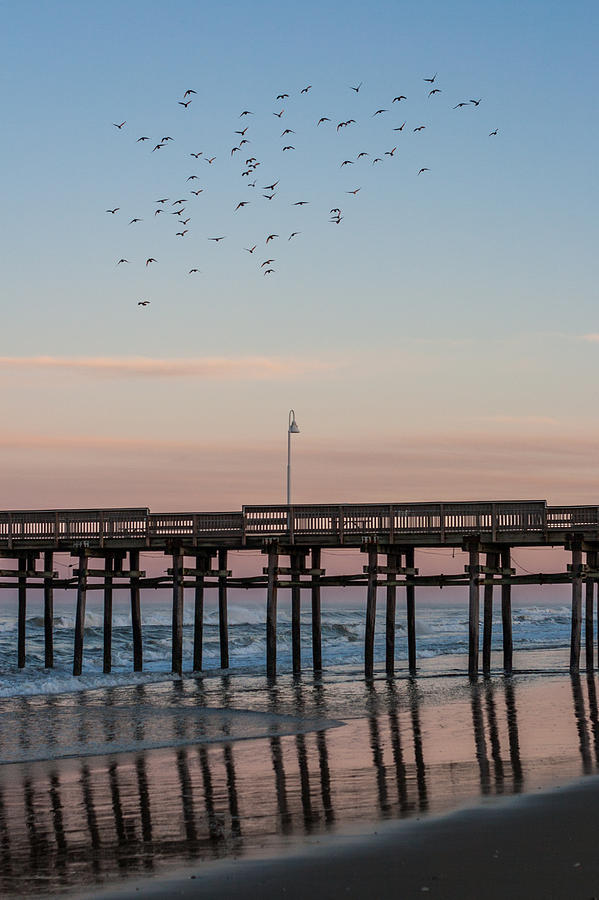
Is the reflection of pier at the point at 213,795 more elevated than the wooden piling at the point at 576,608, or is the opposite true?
the wooden piling at the point at 576,608

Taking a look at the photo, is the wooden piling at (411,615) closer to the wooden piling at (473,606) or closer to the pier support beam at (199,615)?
the wooden piling at (473,606)

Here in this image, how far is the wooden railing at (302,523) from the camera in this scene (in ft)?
117

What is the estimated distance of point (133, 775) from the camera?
17156mm

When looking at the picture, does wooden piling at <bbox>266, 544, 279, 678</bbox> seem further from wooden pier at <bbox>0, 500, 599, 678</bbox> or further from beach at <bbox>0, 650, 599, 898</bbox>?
beach at <bbox>0, 650, 599, 898</bbox>

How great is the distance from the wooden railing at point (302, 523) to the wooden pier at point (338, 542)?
0.11ft

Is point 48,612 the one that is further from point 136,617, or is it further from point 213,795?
point 213,795

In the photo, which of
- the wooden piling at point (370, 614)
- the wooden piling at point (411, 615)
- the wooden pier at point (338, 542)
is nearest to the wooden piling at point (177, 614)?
the wooden pier at point (338, 542)

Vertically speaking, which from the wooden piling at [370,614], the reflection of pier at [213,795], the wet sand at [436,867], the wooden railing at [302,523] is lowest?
the reflection of pier at [213,795]

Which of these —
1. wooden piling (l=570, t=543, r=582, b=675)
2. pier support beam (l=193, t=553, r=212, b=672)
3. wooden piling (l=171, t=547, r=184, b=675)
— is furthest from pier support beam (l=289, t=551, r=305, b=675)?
wooden piling (l=570, t=543, r=582, b=675)

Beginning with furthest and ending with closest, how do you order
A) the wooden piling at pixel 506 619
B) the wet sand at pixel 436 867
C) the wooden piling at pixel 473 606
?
the wooden piling at pixel 506 619, the wooden piling at pixel 473 606, the wet sand at pixel 436 867

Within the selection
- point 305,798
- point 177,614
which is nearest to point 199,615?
point 177,614

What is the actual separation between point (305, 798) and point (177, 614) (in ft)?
80.6

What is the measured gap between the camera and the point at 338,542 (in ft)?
120

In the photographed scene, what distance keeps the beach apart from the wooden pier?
9116 millimetres
